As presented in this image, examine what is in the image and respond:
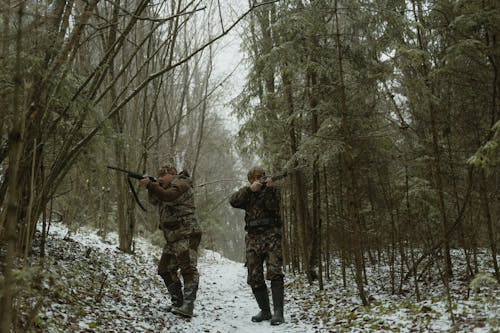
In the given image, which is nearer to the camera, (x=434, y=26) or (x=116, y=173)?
(x=434, y=26)

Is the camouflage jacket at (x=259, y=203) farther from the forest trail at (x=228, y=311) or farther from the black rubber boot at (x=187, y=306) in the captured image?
the forest trail at (x=228, y=311)

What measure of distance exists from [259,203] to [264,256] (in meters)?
0.77

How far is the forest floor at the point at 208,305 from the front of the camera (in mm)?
3943

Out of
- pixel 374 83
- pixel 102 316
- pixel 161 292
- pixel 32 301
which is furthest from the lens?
pixel 161 292

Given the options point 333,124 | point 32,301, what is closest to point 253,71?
point 333,124

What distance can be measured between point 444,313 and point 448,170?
4124 mm

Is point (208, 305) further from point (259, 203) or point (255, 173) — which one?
point (255, 173)

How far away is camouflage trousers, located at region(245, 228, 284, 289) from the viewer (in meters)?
5.54

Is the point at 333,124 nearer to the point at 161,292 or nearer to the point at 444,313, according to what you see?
the point at 444,313

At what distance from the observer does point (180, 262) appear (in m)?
5.64

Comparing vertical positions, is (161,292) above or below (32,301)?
below

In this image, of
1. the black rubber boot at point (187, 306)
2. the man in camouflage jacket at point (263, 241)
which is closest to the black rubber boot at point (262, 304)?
the man in camouflage jacket at point (263, 241)

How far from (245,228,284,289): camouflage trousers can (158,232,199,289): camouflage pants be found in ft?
2.68

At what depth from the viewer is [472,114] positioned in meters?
6.79
